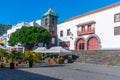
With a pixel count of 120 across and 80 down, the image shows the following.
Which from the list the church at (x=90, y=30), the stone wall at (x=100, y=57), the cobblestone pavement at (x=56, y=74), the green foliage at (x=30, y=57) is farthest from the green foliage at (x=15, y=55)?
the church at (x=90, y=30)

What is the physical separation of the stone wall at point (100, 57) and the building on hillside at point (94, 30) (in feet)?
12.3

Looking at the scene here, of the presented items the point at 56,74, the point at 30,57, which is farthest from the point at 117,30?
the point at 56,74

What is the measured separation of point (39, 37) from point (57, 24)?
912 cm

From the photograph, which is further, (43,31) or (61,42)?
(61,42)

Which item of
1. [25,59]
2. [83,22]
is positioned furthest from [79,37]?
[25,59]

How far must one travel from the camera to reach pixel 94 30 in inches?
1459

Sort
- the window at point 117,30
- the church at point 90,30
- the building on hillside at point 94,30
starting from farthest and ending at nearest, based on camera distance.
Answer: the church at point 90,30
the building on hillside at point 94,30
the window at point 117,30

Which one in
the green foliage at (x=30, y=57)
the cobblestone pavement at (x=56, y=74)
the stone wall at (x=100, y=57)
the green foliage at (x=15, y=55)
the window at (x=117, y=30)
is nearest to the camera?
the cobblestone pavement at (x=56, y=74)

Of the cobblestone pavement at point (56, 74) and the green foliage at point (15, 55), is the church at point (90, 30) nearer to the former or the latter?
the cobblestone pavement at point (56, 74)

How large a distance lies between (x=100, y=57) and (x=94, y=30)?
28.6 feet

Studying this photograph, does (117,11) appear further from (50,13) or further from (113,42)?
(50,13)

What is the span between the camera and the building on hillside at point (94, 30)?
109ft

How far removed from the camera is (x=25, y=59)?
2219 cm

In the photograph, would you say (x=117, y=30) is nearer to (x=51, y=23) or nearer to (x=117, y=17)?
(x=117, y=17)
